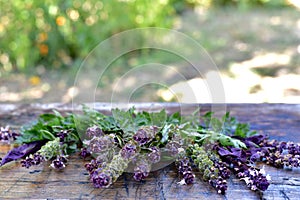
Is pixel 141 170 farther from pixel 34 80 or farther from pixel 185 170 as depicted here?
pixel 34 80

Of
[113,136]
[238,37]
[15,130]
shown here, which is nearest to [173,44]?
[238,37]

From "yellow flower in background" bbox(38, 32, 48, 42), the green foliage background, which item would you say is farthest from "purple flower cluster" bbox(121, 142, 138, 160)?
"yellow flower in background" bbox(38, 32, 48, 42)

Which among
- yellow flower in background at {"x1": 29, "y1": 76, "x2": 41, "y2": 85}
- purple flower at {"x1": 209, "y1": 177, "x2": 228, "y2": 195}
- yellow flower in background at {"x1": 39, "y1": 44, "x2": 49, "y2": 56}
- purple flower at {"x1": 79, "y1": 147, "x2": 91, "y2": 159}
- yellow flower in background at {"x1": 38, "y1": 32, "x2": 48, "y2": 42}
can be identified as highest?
yellow flower in background at {"x1": 38, "y1": 32, "x2": 48, "y2": 42}

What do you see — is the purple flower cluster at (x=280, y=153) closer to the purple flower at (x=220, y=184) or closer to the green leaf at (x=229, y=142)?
the green leaf at (x=229, y=142)

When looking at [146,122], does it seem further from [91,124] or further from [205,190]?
[205,190]

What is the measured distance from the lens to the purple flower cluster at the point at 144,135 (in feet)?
2.89

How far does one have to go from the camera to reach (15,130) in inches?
45.8

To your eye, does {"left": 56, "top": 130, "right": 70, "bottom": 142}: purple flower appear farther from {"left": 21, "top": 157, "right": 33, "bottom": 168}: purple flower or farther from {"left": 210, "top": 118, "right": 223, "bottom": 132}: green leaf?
{"left": 210, "top": 118, "right": 223, "bottom": 132}: green leaf

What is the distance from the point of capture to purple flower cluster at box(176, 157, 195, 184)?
33.3 inches

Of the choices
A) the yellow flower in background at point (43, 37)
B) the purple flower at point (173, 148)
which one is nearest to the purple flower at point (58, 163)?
the purple flower at point (173, 148)

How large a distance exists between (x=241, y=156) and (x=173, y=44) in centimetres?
201

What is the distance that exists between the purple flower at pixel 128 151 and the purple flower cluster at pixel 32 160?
0.62 feet

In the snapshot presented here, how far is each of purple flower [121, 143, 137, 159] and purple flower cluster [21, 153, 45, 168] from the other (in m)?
0.19

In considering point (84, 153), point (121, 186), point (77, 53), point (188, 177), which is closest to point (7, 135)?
point (84, 153)
